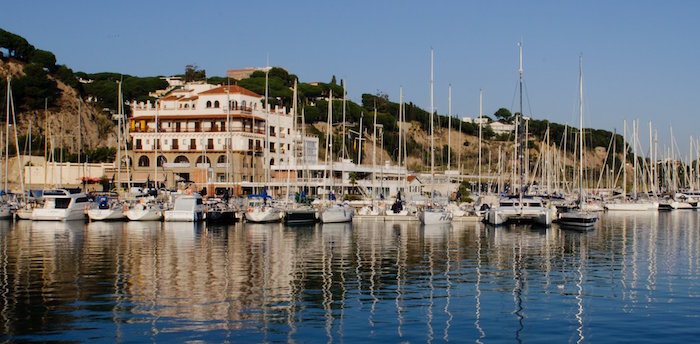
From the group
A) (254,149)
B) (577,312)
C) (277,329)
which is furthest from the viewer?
(254,149)

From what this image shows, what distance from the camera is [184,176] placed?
A: 94.1 metres

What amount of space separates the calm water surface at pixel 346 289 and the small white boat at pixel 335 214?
13.4 metres

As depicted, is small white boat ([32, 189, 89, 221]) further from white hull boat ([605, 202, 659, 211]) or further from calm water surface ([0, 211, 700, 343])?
white hull boat ([605, 202, 659, 211])

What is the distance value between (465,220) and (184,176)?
4264 centimetres

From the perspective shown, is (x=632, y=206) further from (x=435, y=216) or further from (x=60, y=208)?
(x=60, y=208)

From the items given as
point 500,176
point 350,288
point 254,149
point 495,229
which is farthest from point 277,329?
point 500,176

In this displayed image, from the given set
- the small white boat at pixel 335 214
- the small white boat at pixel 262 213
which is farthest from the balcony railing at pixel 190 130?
the small white boat at pixel 335 214

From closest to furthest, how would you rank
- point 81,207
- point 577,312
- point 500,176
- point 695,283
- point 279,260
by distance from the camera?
point 577,312, point 695,283, point 279,260, point 81,207, point 500,176

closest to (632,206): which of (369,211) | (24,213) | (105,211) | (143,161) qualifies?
(369,211)

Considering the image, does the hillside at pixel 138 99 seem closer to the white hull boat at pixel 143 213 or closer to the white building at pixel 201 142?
the white building at pixel 201 142

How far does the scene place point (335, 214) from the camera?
202 ft

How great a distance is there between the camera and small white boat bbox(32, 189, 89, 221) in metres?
61.5

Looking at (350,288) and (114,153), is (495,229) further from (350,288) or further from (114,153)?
(114,153)

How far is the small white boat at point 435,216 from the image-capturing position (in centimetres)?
5866
